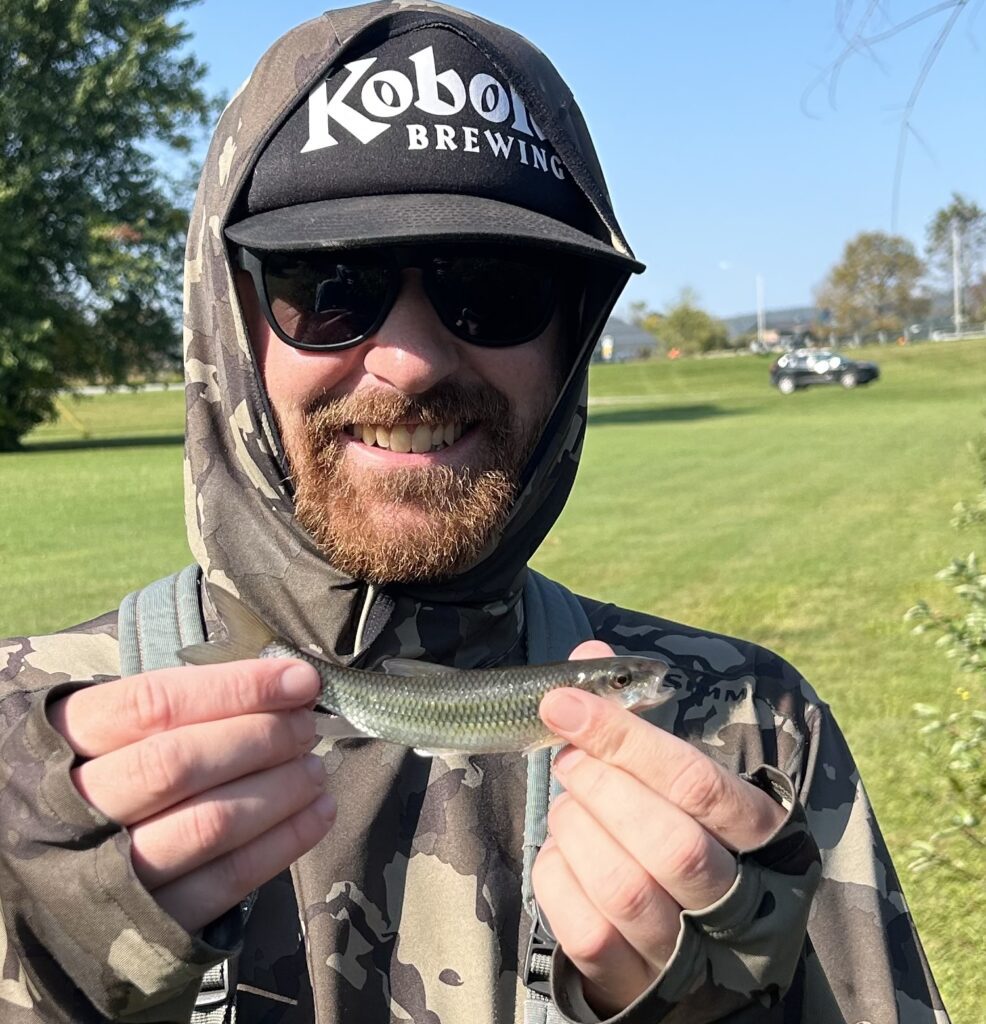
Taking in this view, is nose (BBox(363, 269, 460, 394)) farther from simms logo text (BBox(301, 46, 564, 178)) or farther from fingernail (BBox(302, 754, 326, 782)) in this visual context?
fingernail (BBox(302, 754, 326, 782))

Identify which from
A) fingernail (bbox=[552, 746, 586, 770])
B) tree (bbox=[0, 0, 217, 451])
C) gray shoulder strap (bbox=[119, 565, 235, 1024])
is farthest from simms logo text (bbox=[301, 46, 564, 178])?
tree (bbox=[0, 0, 217, 451])

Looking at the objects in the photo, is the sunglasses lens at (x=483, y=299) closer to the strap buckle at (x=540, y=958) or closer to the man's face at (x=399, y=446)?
the man's face at (x=399, y=446)

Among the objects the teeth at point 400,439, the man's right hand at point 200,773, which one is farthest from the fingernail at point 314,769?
the teeth at point 400,439

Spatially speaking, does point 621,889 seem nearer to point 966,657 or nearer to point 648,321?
point 966,657

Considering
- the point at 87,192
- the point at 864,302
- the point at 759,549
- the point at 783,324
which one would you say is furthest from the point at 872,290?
the point at 759,549

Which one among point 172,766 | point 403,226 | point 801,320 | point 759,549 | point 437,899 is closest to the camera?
point 172,766

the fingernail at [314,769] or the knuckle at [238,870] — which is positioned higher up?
the fingernail at [314,769]
